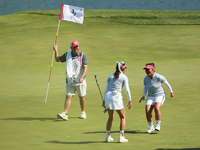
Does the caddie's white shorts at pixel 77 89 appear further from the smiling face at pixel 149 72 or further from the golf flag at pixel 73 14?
the golf flag at pixel 73 14

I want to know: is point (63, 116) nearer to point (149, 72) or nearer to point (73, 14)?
point (149, 72)

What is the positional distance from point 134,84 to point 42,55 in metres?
10.9

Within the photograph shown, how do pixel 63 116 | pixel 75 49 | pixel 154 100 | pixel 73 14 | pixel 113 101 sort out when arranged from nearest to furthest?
pixel 113 101 → pixel 154 100 → pixel 63 116 → pixel 75 49 → pixel 73 14

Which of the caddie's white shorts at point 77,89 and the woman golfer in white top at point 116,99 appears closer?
the woman golfer in white top at point 116,99

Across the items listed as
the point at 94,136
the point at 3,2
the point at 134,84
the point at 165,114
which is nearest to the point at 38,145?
the point at 94,136

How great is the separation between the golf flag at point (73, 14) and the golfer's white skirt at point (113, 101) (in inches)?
212

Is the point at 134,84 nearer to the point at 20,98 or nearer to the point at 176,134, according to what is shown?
the point at 20,98

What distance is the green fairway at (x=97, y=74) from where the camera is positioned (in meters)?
10.4

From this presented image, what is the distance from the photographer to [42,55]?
1125 inches

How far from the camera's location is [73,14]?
49.1ft

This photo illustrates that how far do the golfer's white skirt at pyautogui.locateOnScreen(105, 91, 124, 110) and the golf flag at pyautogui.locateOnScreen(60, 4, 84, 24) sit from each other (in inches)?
212

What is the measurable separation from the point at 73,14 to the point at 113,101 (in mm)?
5793

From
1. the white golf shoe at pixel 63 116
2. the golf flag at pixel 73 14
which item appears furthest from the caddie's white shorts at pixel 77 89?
the golf flag at pixel 73 14

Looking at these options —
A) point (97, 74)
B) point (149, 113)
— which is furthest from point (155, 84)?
point (97, 74)
